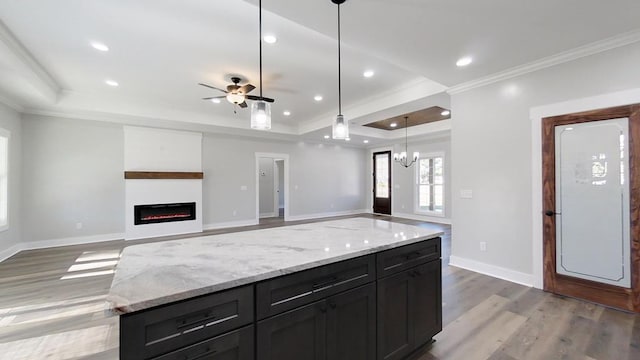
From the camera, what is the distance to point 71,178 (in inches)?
216

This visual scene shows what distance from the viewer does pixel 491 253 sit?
3646 millimetres

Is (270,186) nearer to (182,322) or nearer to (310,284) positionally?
(310,284)

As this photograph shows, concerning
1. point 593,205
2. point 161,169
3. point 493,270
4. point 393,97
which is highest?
point 393,97

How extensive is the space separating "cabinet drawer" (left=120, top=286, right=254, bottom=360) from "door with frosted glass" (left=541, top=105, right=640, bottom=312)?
3.58m

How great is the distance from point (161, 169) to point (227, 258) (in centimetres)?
588

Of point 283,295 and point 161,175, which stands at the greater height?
point 161,175

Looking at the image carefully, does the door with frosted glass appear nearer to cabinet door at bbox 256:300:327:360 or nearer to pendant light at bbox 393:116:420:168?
cabinet door at bbox 256:300:327:360

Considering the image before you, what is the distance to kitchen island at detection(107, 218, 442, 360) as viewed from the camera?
104 cm

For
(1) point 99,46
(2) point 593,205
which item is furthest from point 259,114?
(2) point 593,205

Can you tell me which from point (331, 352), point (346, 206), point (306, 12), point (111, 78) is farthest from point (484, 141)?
point (346, 206)

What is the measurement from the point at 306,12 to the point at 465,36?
1594 millimetres

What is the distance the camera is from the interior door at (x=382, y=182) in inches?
376

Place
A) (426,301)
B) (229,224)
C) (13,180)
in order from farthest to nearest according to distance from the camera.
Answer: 1. (229,224)
2. (13,180)
3. (426,301)

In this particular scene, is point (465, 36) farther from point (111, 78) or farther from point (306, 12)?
point (111, 78)
